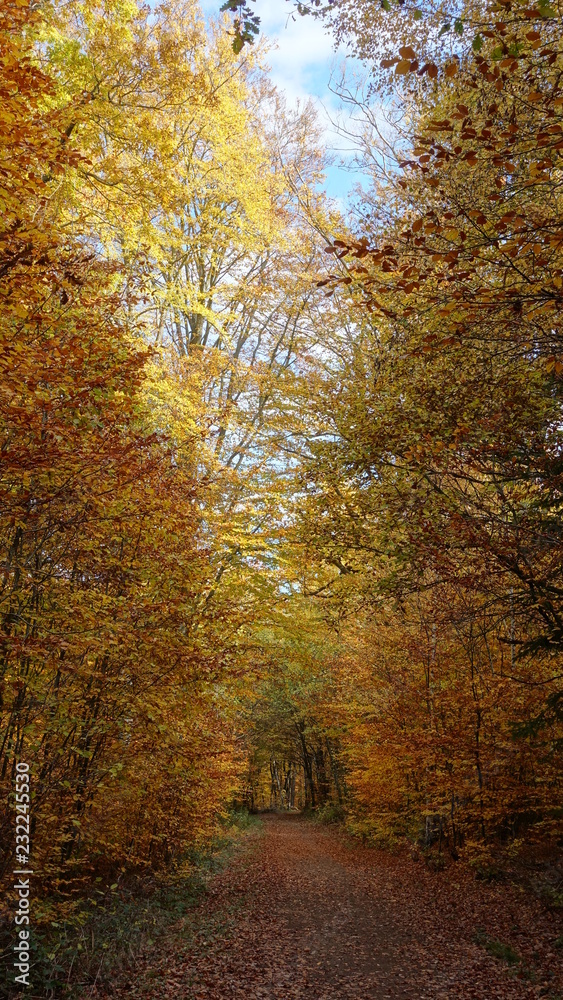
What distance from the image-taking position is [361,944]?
8.84 m

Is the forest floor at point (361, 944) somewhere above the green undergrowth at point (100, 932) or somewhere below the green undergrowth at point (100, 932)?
below

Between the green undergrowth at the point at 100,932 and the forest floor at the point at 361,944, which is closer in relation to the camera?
the green undergrowth at the point at 100,932

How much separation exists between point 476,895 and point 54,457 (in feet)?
35.5

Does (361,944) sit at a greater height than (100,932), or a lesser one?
lesser

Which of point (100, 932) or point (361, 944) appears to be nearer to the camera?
point (100, 932)

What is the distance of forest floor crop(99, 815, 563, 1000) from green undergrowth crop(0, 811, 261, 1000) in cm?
27

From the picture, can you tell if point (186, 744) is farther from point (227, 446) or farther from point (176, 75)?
point (176, 75)

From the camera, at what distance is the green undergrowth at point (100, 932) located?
6082 millimetres

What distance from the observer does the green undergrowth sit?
239 inches

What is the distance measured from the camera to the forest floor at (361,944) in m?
6.80

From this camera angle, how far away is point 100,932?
25.4ft

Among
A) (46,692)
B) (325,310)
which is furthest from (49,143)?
(325,310)

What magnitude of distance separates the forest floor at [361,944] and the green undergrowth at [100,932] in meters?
0.27

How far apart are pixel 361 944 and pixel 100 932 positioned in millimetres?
3928
